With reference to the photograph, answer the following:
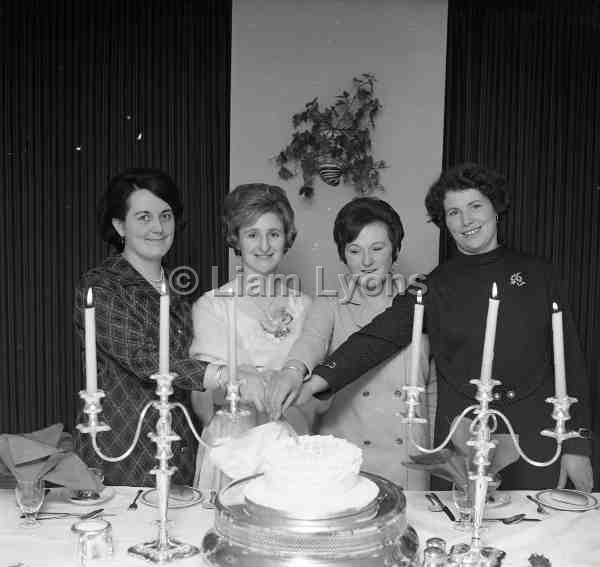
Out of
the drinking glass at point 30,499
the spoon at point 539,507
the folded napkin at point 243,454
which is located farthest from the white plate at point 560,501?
the drinking glass at point 30,499

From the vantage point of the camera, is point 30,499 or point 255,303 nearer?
point 30,499

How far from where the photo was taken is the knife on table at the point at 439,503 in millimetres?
1795

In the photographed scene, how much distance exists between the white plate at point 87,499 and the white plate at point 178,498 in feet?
0.29

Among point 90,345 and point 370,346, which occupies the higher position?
point 90,345

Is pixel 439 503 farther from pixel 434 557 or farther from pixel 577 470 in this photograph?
pixel 577 470

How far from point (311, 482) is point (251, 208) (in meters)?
1.35

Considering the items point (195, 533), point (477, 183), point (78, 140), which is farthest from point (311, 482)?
point (78, 140)

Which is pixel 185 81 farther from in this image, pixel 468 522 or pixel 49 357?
pixel 468 522

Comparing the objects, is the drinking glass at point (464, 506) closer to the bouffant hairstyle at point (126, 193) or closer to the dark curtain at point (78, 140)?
the bouffant hairstyle at point (126, 193)

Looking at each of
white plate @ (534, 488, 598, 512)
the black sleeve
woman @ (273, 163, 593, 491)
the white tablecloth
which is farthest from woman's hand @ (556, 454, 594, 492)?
the black sleeve

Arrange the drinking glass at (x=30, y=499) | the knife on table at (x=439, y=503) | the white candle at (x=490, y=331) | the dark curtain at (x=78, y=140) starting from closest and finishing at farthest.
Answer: the white candle at (x=490, y=331) → the drinking glass at (x=30, y=499) → the knife on table at (x=439, y=503) → the dark curtain at (x=78, y=140)

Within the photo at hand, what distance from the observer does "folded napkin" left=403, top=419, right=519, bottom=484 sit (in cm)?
174

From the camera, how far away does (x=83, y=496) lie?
187 centimetres

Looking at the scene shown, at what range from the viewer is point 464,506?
174 centimetres
